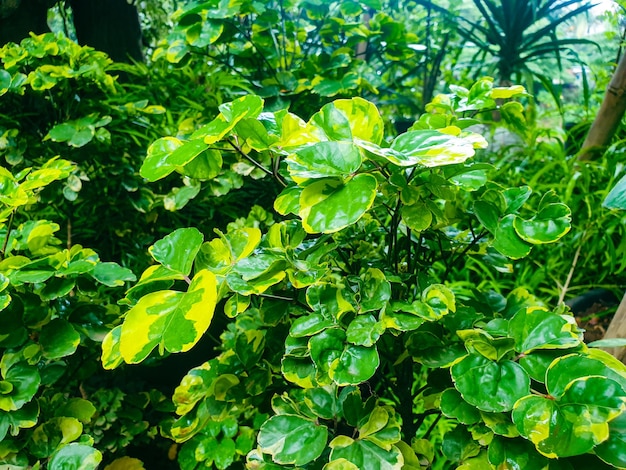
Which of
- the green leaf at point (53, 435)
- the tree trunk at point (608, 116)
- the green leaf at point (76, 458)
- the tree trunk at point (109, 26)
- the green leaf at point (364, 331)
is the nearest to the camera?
the green leaf at point (364, 331)

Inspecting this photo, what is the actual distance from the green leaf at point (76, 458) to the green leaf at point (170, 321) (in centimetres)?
28

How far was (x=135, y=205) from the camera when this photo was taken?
1.36m

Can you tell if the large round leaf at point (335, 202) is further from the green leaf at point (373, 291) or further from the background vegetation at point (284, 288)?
the green leaf at point (373, 291)

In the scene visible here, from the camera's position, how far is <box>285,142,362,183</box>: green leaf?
447 millimetres

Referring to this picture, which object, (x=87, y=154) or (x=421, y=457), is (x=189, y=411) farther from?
(x=87, y=154)

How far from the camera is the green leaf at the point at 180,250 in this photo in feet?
1.85

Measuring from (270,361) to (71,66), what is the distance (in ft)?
3.31

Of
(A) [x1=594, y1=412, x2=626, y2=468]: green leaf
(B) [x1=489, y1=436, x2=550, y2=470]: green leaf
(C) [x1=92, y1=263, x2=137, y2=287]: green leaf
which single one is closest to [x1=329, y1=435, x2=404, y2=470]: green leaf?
(B) [x1=489, y1=436, x2=550, y2=470]: green leaf

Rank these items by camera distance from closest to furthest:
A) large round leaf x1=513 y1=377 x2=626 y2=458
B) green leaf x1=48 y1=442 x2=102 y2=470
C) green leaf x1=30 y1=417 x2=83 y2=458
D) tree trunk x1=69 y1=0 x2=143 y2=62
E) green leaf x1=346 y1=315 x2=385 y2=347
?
large round leaf x1=513 y1=377 x2=626 y2=458 → green leaf x1=346 y1=315 x2=385 y2=347 → green leaf x1=48 y1=442 x2=102 y2=470 → green leaf x1=30 y1=417 x2=83 y2=458 → tree trunk x1=69 y1=0 x2=143 y2=62

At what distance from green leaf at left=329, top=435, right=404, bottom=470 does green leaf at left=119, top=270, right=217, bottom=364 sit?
24 centimetres

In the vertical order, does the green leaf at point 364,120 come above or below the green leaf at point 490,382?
above

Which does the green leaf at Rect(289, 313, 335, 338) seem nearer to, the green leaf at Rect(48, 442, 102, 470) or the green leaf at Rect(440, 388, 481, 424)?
the green leaf at Rect(440, 388, 481, 424)

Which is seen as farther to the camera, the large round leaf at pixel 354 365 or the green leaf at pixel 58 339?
the green leaf at pixel 58 339

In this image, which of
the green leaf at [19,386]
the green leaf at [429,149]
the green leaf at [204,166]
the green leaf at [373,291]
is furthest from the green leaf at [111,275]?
the green leaf at [429,149]
